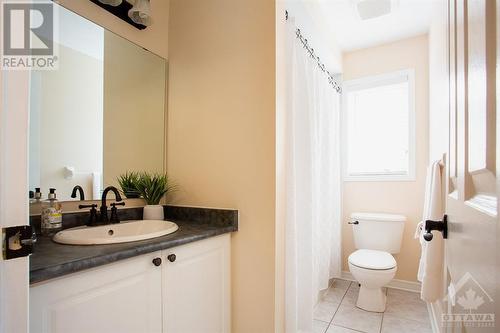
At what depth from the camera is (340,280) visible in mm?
2789

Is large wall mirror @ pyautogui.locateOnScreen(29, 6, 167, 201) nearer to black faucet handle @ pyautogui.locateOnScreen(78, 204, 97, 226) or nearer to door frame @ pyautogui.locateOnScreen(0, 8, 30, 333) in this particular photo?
black faucet handle @ pyautogui.locateOnScreen(78, 204, 97, 226)

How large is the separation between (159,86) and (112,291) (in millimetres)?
1344

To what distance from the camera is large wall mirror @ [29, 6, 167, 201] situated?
1.23 meters

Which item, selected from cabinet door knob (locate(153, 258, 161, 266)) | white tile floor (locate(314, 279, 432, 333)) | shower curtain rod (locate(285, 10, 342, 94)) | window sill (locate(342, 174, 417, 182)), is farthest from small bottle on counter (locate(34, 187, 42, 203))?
window sill (locate(342, 174, 417, 182))

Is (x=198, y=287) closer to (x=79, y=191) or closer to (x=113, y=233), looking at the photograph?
(x=113, y=233)

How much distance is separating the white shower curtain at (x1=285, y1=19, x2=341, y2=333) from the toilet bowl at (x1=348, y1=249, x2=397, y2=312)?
0.89 ft

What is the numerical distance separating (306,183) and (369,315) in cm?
123

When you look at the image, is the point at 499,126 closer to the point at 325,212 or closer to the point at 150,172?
the point at 150,172

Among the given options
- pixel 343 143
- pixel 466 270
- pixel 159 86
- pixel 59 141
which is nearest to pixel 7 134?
pixel 59 141

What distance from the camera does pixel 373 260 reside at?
2121 mm

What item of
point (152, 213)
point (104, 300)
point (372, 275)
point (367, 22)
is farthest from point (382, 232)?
point (104, 300)

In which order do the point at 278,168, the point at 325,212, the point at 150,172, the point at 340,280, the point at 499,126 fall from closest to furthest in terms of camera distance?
the point at 499,126, the point at 278,168, the point at 150,172, the point at 325,212, the point at 340,280

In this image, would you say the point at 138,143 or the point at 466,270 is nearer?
the point at 466,270

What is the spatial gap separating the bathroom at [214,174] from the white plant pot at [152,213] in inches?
0.6
